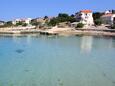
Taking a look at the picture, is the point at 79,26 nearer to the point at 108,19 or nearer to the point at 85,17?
the point at 108,19

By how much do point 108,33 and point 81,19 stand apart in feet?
86.2

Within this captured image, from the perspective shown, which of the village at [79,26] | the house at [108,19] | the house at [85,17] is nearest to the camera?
the village at [79,26]

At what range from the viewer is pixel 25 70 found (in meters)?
15.2

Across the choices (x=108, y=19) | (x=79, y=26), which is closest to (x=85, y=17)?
(x=108, y=19)

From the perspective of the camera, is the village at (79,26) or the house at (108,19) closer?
the village at (79,26)

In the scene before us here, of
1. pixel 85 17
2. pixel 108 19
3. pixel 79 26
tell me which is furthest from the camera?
pixel 85 17

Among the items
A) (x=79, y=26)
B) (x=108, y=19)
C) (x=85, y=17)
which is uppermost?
(x=85, y=17)

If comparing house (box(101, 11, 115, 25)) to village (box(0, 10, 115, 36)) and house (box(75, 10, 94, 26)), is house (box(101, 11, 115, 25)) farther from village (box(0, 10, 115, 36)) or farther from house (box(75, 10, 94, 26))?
house (box(75, 10, 94, 26))

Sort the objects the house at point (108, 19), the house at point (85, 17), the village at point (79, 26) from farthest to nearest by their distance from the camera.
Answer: the house at point (85, 17) → the house at point (108, 19) → the village at point (79, 26)

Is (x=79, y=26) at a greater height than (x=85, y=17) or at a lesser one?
lesser

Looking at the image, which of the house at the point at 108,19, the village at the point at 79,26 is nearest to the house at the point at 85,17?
the village at the point at 79,26

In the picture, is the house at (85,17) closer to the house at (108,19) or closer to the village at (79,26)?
the village at (79,26)

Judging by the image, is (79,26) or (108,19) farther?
(108,19)

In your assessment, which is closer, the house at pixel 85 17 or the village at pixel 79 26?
the village at pixel 79 26
